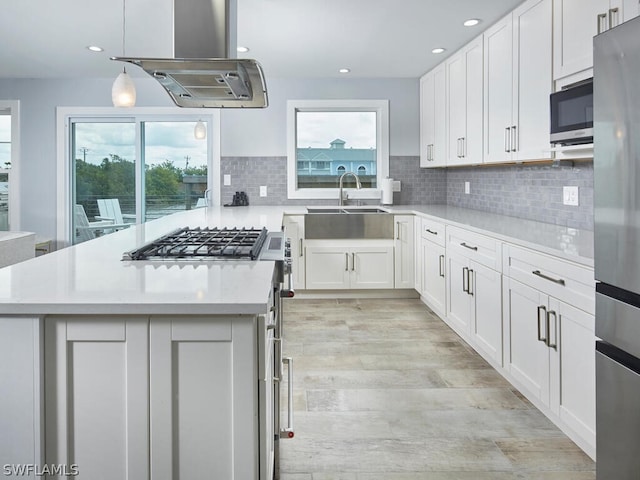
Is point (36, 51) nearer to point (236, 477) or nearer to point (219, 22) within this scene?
point (219, 22)

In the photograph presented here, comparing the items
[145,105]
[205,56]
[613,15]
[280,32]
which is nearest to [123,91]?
[205,56]

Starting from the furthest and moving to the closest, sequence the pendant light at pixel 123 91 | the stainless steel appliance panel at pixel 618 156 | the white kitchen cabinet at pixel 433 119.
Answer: the white kitchen cabinet at pixel 433 119 → the pendant light at pixel 123 91 → the stainless steel appliance panel at pixel 618 156

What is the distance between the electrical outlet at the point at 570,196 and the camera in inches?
119

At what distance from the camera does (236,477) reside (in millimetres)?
1226

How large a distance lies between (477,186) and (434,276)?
3.43ft

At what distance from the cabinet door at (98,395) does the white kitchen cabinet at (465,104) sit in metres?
3.22

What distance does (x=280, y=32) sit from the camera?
383 centimetres

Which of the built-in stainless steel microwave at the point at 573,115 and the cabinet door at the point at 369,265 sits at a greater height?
the built-in stainless steel microwave at the point at 573,115

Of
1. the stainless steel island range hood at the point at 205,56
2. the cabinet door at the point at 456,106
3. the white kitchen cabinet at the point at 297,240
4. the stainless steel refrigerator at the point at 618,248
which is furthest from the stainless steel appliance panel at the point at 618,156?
the white kitchen cabinet at the point at 297,240

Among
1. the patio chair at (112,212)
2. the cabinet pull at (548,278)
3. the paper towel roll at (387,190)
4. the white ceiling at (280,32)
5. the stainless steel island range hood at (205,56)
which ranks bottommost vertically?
the cabinet pull at (548,278)

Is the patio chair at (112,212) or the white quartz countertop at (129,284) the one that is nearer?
the white quartz countertop at (129,284)

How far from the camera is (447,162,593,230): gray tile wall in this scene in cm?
297

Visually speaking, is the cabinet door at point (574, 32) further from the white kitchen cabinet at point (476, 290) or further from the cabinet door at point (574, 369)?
the cabinet door at point (574, 369)

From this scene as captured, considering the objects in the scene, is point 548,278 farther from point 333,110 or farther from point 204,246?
point 333,110
